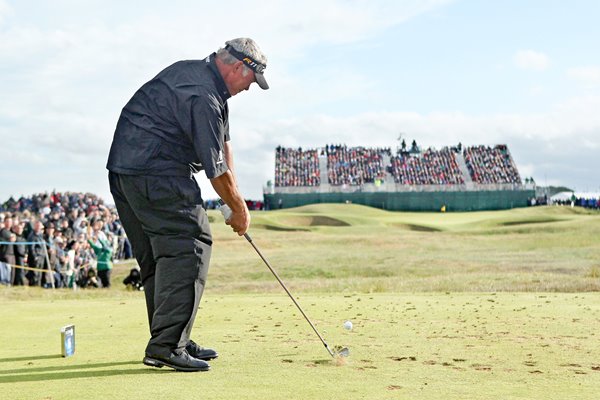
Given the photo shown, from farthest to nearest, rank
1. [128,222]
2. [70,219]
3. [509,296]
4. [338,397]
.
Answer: [70,219], [509,296], [128,222], [338,397]

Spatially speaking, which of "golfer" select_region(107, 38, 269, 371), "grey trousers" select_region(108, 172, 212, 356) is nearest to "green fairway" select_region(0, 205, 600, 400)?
"grey trousers" select_region(108, 172, 212, 356)

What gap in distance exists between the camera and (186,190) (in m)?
5.80

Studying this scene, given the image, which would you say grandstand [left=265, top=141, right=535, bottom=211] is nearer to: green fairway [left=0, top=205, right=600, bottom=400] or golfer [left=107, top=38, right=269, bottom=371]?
green fairway [left=0, top=205, right=600, bottom=400]

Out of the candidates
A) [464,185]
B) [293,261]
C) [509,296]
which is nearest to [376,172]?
[464,185]

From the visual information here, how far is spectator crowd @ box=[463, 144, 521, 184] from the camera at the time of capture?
98625 millimetres

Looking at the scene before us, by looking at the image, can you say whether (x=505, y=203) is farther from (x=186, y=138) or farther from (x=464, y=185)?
(x=186, y=138)

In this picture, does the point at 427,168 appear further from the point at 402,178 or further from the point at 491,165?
the point at 491,165

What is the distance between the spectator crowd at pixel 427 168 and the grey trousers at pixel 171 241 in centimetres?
9168

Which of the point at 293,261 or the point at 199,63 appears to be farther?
the point at 293,261

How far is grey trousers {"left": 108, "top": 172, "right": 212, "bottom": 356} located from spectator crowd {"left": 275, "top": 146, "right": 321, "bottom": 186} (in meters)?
90.4

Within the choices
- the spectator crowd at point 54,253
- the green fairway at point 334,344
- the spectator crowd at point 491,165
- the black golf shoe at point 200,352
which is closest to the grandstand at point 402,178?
the spectator crowd at point 491,165

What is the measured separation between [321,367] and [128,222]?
1852mm

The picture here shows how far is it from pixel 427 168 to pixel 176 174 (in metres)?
96.9

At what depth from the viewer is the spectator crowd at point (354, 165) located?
323 feet
